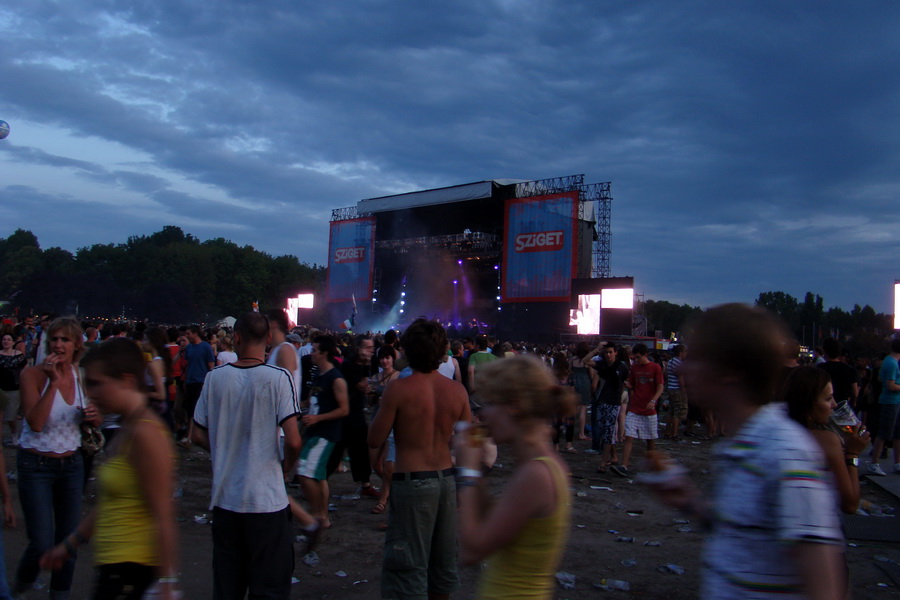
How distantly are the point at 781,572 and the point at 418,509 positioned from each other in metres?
2.27

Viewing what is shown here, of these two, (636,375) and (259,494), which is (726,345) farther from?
(636,375)

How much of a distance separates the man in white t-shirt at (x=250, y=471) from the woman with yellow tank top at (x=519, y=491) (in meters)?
1.57

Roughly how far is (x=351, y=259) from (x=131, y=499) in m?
38.6

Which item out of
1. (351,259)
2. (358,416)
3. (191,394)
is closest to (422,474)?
(358,416)

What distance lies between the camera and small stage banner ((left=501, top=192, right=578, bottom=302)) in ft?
102

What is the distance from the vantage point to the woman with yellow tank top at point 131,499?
2270 millimetres

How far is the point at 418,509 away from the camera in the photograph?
354 cm

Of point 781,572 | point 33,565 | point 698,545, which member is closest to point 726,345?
point 781,572

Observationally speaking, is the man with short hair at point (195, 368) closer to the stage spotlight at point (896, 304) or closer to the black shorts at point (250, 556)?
the black shorts at point (250, 556)

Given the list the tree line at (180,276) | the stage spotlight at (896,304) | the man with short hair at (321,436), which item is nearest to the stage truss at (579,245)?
the stage spotlight at (896,304)

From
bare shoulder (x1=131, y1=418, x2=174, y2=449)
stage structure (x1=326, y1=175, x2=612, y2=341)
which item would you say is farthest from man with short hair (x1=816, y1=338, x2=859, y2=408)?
stage structure (x1=326, y1=175, x2=612, y2=341)

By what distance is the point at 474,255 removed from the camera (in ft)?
120

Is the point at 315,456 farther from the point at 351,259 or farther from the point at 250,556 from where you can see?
the point at 351,259

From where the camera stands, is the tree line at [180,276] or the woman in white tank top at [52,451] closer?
the woman in white tank top at [52,451]
